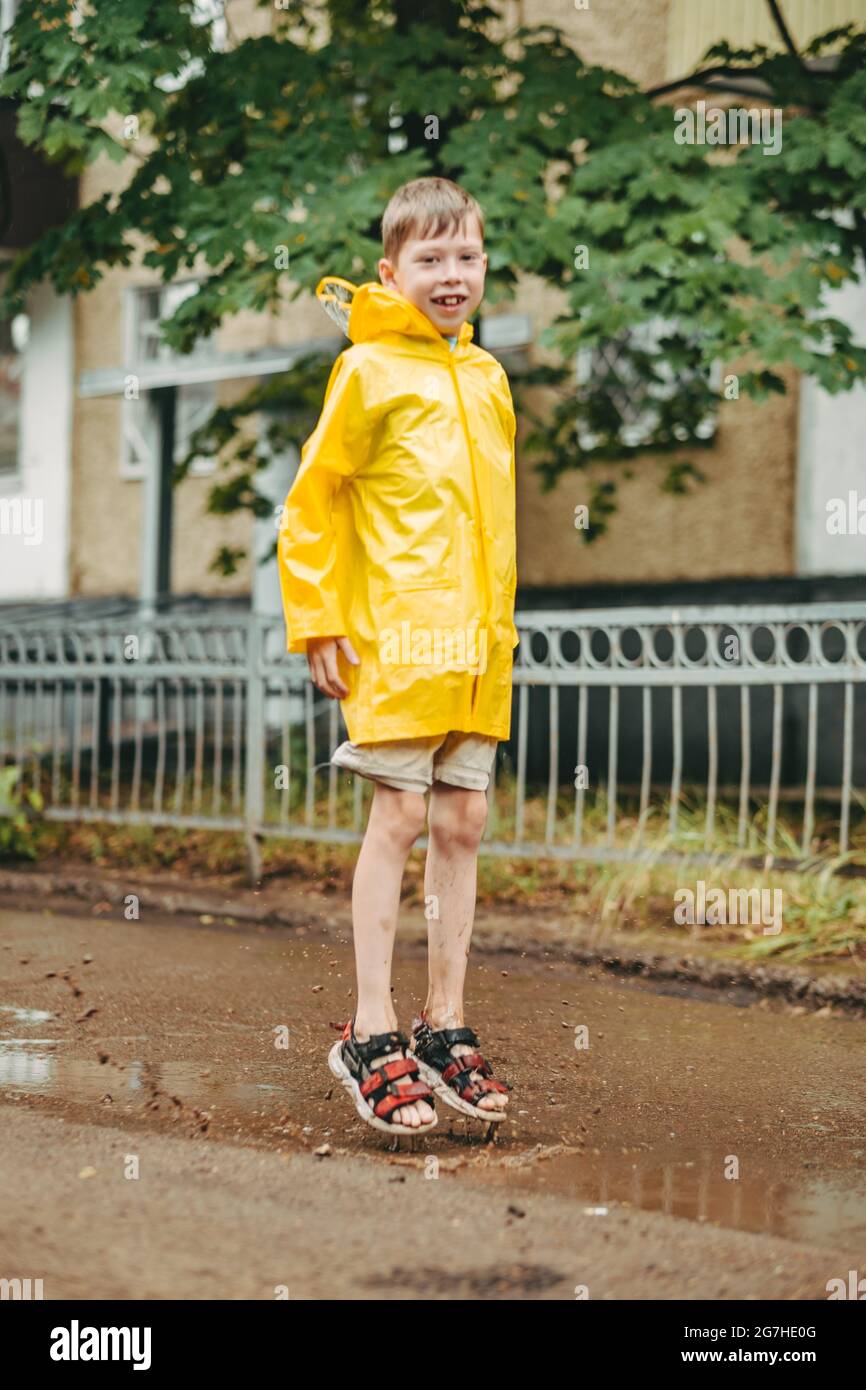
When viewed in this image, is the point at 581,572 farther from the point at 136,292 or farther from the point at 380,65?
the point at 136,292

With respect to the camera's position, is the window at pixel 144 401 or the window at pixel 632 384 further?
the window at pixel 144 401

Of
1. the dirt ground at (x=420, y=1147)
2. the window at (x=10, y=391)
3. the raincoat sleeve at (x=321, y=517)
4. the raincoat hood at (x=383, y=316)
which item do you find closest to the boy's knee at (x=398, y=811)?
the raincoat sleeve at (x=321, y=517)

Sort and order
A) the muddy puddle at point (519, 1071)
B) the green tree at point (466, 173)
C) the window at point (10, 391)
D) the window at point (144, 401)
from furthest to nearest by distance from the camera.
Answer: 1. the window at point (10, 391)
2. the window at point (144, 401)
3. the green tree at point (466, 173)
4. the muddy puddle at point (519, 1071)

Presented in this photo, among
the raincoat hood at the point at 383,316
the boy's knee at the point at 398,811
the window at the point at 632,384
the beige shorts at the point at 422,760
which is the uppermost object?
the window at the point at 632,384

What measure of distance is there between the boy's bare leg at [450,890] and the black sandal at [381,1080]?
0.16 metres

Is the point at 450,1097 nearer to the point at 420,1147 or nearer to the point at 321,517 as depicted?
the point at 420,1147

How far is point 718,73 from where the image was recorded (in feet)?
29.2

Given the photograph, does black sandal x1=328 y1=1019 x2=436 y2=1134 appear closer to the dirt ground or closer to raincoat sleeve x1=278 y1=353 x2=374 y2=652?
the dirt ground

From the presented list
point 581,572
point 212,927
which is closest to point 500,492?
point 212,927

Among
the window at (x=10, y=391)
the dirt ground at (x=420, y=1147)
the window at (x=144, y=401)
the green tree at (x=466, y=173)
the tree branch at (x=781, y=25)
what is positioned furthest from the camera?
the window at (x=10, y=391)

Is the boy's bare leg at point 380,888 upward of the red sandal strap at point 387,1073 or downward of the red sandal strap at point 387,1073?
upward

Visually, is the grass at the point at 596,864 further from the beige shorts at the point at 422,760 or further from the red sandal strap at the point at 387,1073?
the red sandal strap at the point at 387,1073

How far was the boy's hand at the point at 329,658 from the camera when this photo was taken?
11.0 ft

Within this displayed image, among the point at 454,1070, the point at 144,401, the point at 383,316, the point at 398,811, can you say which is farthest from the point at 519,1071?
the point at 144,401
